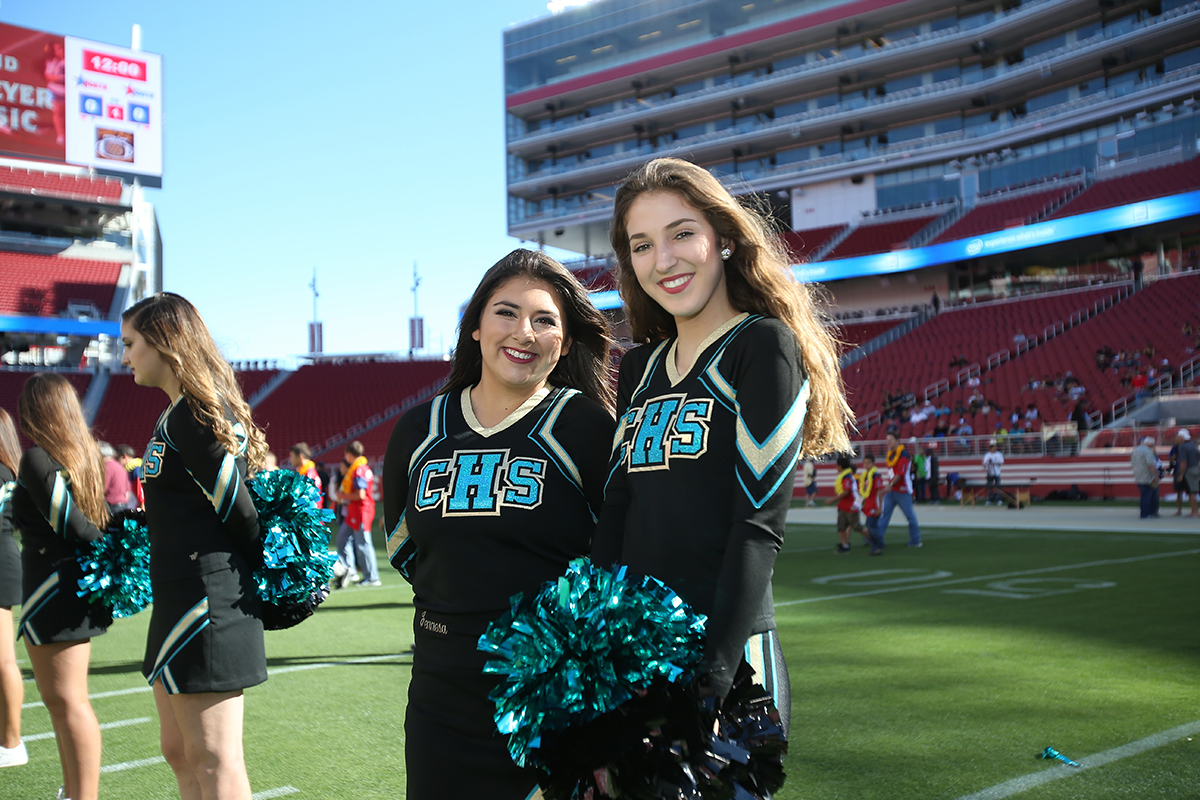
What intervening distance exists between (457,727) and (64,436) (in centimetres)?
258

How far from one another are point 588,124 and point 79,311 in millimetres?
26523

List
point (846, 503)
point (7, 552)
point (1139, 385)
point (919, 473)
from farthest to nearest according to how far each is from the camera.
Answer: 1. point (1139, 385)
2. point (919, 473)
3. point (846, 503)
4. point (7, 552)

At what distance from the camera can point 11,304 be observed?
4172cm

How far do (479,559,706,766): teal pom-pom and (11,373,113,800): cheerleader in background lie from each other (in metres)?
2.66

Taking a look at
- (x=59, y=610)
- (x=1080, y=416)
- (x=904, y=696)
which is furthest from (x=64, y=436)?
(x=1080, y=416)

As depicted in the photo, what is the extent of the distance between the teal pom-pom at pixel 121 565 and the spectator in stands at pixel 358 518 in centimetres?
667

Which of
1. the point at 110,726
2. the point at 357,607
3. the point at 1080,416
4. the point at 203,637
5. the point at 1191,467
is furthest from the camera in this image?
the point at 1080,416

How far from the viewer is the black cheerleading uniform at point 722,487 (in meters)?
1.68

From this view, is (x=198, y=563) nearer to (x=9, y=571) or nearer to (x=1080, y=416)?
(x=9, y=571)

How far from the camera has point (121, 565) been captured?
3.70 metres

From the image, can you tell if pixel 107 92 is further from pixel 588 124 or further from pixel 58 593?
pixel 58 593

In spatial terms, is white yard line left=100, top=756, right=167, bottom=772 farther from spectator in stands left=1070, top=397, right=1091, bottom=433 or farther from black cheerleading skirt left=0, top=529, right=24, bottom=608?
spectator in stands left=1070, top=397, right=1091, bottom=433

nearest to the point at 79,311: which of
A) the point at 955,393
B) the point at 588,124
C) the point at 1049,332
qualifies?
the point at 588,124

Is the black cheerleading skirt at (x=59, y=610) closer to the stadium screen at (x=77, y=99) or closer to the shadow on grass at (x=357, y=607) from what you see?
the shadow on grass at (x=357, y=607)
